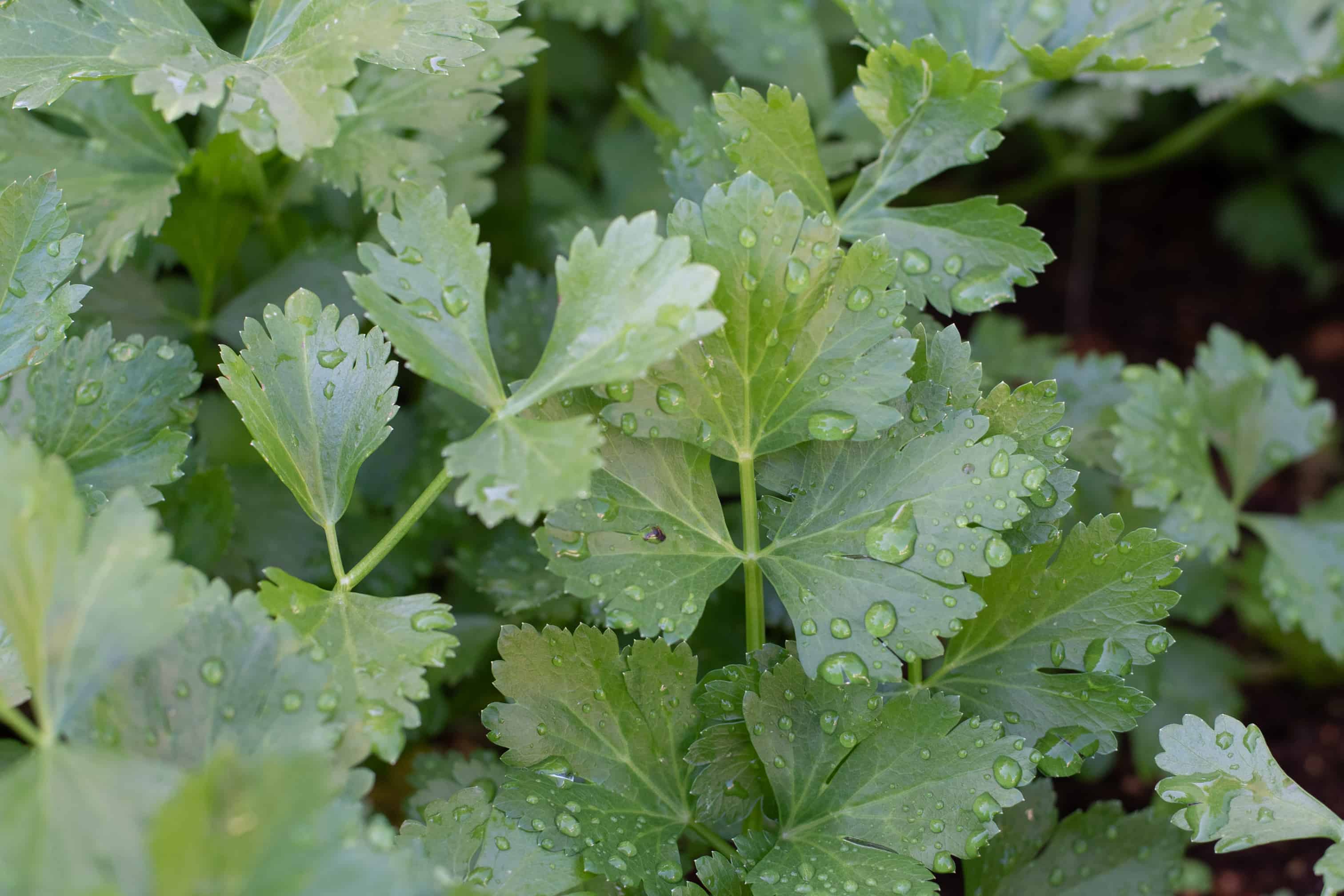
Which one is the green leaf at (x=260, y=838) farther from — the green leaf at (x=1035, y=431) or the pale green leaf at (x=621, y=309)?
the green leaf at (x=1035, y=431)

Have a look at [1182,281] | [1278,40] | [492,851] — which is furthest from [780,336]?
[1182,281]

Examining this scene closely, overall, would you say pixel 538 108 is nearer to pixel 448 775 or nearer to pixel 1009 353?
pixel 1009 353

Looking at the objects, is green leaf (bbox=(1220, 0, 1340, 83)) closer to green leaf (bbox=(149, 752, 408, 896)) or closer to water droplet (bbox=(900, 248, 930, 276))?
water droplet (bbox=(900, 248, 930, 276))

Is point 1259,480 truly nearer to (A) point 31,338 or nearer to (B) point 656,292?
(B) point 656,292

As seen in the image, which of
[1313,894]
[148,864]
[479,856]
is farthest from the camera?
[1313,894]

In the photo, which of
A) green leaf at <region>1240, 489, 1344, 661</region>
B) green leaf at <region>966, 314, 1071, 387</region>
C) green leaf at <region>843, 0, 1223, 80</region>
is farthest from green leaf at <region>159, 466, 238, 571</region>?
green leaf at <region>1240, 489, 1344, 661</region>

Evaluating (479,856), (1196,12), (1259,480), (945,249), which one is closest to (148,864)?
(479,856)
